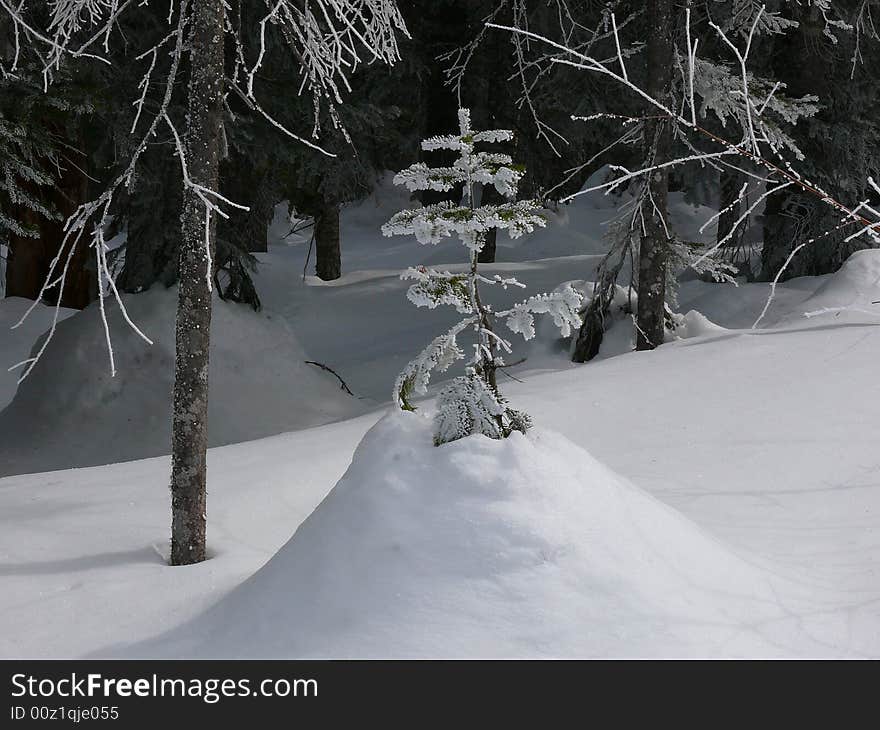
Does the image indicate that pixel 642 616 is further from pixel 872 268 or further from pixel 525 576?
pixel 872 268

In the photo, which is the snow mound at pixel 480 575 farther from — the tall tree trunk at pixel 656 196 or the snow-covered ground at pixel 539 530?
the tall tree trunk at pixel 656 196

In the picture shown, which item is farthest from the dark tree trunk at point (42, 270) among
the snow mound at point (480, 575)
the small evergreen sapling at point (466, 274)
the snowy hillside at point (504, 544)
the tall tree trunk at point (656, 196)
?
the snow mound at point (480, 575)

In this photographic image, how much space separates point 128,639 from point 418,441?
1.38 m

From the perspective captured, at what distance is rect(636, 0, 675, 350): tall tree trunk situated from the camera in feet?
30.2

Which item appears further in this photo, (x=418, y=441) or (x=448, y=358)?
(x=448, y=358)

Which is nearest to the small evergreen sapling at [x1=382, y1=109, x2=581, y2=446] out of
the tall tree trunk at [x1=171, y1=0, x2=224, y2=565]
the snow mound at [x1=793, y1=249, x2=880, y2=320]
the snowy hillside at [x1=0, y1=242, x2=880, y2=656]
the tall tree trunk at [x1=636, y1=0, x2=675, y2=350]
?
the snowy hillside at [x1=0, y1=242, x2=880, y2=656]

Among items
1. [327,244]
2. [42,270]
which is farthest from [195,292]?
[327,244]

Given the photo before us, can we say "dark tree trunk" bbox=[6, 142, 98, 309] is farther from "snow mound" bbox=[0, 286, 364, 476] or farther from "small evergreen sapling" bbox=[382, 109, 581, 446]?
"small evergreen sapling" bbox=[382, 109, 581, 446]

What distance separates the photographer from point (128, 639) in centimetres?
387

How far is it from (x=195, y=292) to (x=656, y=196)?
18.7 ft

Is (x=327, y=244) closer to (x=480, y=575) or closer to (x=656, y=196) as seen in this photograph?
(x=656, y=196)

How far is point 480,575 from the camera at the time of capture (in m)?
3.48
